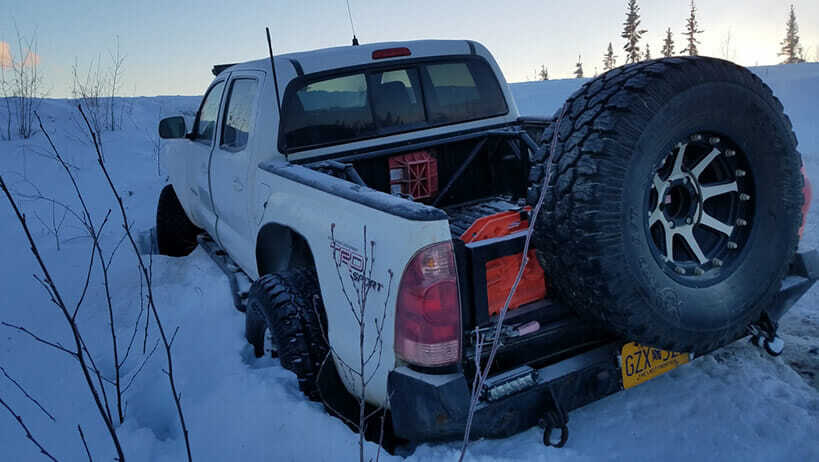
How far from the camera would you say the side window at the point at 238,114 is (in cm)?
398

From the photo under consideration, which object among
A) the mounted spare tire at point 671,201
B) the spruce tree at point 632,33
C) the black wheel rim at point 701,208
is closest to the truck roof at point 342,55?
the mounted spare tire at point 671,201

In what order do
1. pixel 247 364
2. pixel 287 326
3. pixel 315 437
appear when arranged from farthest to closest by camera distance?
pixel 247 364 < pixel 287 326 < pixel 315 437

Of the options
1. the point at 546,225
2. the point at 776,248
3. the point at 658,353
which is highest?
the point at 546,225

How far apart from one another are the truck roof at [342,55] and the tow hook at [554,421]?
249 cm

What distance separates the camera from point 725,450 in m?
2.51

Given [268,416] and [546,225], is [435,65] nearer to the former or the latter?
[546,225]

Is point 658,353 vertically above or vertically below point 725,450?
above

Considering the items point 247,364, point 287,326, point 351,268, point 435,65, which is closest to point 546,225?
point 351,268

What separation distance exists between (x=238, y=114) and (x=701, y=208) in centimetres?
296

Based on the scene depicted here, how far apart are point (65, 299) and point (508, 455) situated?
3560 mm

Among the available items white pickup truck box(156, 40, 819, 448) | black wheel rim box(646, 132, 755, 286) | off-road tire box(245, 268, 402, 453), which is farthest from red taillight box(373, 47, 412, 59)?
black wheel rim box(646, 132, 755, 286)

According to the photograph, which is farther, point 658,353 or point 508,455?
point 658,353

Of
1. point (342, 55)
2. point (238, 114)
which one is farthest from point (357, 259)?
point (238, 114)

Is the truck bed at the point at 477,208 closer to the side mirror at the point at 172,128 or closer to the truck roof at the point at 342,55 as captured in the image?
the truck roof at the point at 342,55
